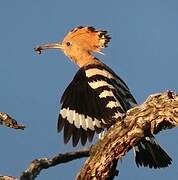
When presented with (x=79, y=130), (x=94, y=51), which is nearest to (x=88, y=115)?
(x=79, y=130)

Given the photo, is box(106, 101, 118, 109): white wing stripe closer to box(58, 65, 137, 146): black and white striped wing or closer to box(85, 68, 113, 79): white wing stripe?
box(58, 65, 137, 146): black and white striped wing

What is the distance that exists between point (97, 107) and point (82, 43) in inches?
51.4

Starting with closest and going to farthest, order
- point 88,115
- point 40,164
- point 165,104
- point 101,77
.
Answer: point 165,104
point 40,164
point 88,115
point 101,77

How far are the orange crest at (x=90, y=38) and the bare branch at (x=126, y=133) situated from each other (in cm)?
203

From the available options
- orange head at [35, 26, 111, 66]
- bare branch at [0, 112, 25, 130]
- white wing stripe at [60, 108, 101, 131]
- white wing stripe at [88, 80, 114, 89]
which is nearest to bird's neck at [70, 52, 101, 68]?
orange head at [35, 26, 111, 66]

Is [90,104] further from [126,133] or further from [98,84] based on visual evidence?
[126,133]

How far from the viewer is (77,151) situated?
2.36m

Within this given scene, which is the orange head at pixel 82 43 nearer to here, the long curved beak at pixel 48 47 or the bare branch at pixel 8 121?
the long curved beak at pixel 48 47

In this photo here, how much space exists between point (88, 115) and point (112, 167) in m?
0.76

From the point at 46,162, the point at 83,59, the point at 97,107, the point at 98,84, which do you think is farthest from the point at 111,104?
the point at 83,59

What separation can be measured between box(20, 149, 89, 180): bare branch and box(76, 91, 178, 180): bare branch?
0.63 ft

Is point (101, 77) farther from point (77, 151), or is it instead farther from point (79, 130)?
point (77, 151)

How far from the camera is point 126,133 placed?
209 centimetres

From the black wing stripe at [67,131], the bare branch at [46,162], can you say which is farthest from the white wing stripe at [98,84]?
the bare branch at [46,162]
